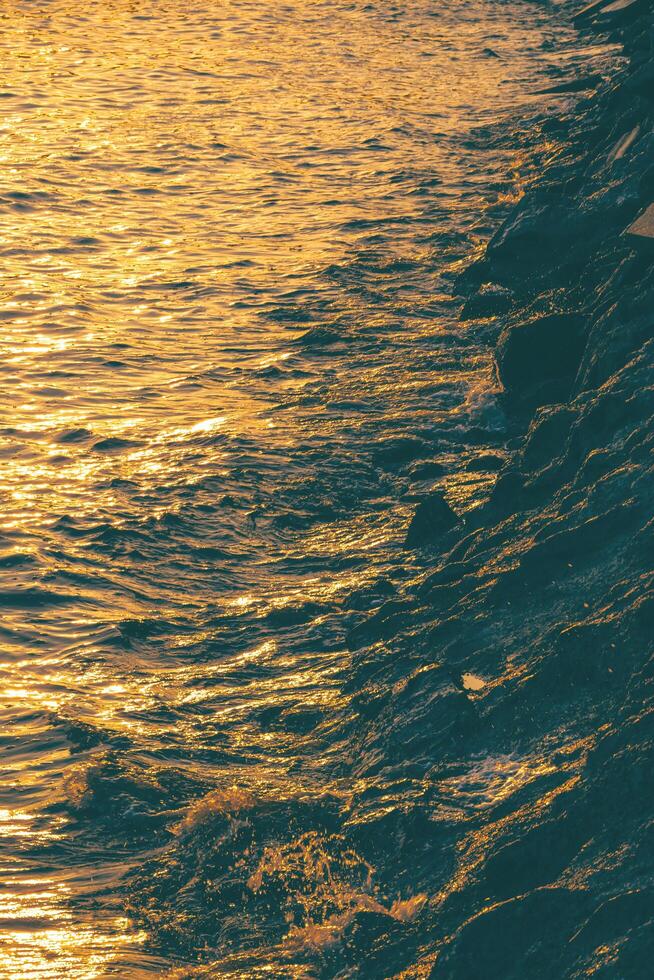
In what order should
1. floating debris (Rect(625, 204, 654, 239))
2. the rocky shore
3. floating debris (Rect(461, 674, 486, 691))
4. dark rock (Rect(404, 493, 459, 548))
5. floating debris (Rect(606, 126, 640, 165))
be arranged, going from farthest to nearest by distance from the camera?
floating debris (Rect(606, 126, 640, 165)), floating debris (Rect(625, 204, 654, 239)), dark rock (Rect(404, 493, 459, 548)), floating debris (Rect(461, 674, 486, 691)), the rocky shore

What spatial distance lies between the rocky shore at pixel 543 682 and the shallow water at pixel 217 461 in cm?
20

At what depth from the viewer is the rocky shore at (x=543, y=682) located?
5.57 meters

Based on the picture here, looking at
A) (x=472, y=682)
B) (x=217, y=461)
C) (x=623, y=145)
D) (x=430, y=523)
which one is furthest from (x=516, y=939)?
(x=623, y=145)

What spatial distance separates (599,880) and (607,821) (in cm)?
35

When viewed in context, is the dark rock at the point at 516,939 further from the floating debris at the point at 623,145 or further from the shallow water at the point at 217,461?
the floating debris at the point at 623,145

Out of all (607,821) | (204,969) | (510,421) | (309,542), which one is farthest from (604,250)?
(204,969)

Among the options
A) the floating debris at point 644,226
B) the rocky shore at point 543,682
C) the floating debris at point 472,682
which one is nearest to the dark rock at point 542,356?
the rocky shore at point 543,682

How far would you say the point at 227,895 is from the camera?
6660mm

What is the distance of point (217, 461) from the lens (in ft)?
36.8

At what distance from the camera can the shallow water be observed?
677 cm

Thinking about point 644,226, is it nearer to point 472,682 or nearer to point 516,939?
point 472,682

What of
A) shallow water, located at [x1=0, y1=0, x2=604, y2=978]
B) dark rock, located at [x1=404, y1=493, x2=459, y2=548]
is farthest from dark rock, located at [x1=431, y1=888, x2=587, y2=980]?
dark rock, located at [x1=404, y1=493, x2=459, y2=548]

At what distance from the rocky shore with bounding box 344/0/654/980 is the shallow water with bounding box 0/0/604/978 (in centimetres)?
20

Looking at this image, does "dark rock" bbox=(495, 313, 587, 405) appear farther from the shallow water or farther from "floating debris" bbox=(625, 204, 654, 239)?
"floating debris" bbox=(625, 204, 654, 239)
